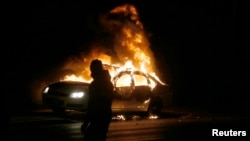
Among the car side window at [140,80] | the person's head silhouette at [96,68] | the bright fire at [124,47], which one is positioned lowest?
the person's head silhouette at [96,68]

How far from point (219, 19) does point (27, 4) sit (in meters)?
14.6

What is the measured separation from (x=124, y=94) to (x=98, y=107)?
1218 cm

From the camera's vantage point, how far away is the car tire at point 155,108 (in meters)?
23.1

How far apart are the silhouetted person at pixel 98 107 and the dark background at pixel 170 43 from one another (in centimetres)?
1427

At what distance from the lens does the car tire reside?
23125mm

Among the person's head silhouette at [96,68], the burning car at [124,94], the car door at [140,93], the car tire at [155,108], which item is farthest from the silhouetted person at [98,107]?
the car tire at [155,108]

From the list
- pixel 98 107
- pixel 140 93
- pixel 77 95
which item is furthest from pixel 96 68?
pixel 140 93

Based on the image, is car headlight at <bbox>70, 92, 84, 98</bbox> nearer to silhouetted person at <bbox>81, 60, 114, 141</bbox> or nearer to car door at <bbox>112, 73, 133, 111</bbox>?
car door at <bbox>112, 73, 133, 111</bbox>

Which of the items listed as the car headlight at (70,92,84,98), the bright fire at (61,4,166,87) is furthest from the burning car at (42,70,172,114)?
the bright fire at (61,4,166,87)

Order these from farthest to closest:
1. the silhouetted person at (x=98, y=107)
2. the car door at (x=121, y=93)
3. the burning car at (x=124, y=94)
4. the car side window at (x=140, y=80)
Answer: the car side window at (x=140, y=80)
the car door at (x=121, y=93)
the burning car at (x=124, y=94)
the silhouetted person at (x=98, y=107)

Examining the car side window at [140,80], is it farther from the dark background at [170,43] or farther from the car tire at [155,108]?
the dark background at [170,43]

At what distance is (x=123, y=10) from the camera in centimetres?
3048

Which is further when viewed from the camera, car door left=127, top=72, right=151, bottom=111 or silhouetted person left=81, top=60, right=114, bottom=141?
car door left=127, top=72, right=151, bottom=111

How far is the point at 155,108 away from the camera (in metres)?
23.4
